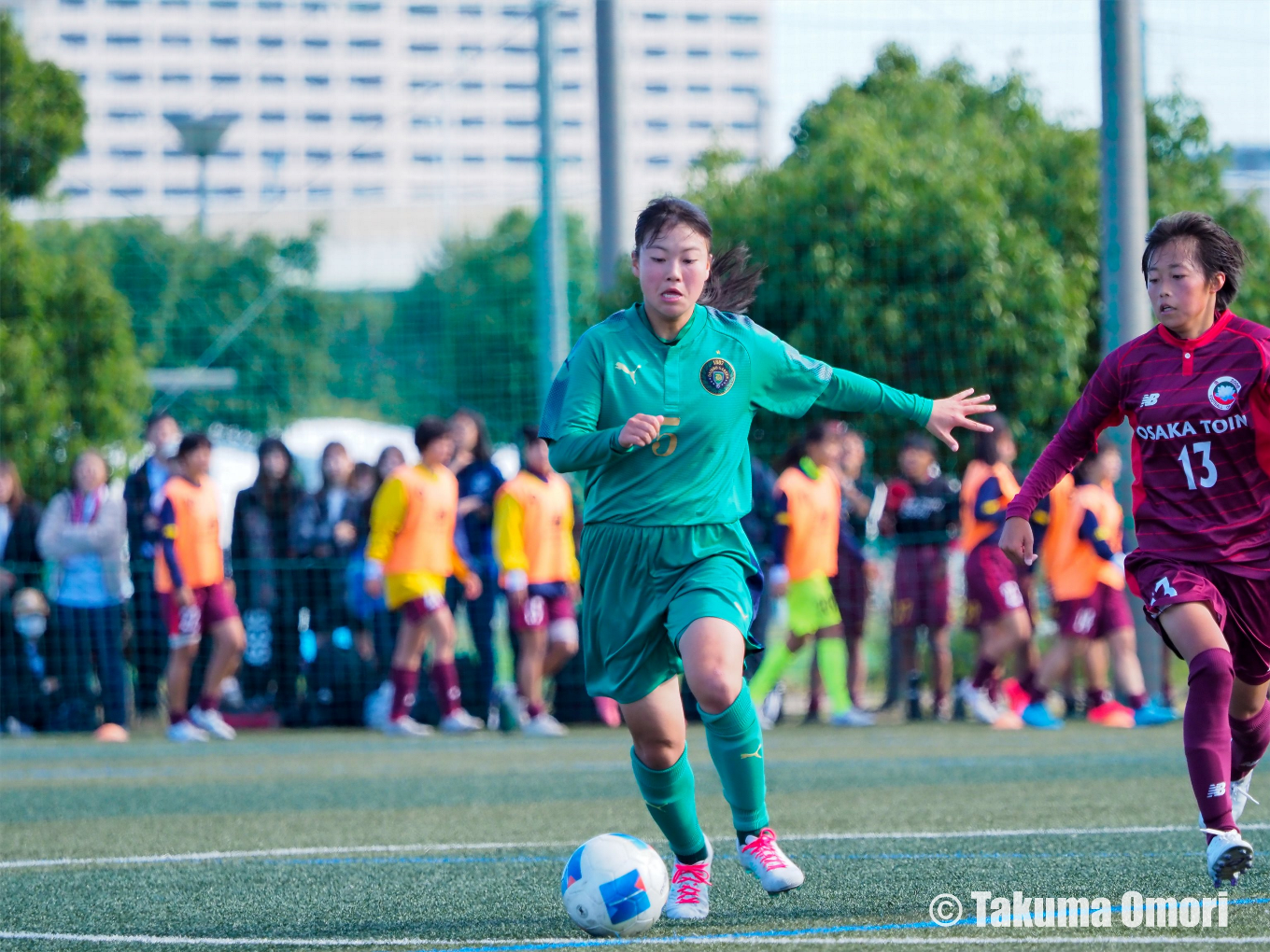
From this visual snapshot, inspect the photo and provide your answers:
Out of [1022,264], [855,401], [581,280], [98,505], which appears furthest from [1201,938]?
[581,280]

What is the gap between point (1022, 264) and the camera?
14234mm

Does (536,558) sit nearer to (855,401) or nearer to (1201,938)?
(855,401)

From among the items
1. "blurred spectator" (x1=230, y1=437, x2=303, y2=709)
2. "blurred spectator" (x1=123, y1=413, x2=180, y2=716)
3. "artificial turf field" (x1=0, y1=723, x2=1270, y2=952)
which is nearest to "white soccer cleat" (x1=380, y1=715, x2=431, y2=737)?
"artificial turf field" (x1=0, y1=723, x2=1270, y2=952)

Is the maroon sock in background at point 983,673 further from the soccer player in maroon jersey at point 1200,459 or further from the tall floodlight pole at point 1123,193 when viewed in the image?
the soccer player in maroon jersey at point 1200,459

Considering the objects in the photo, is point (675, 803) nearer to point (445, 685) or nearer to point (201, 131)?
point (445, 685)

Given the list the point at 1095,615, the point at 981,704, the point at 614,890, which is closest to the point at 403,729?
the point at 981,704

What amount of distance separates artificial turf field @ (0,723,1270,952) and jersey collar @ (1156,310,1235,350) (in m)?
1.43

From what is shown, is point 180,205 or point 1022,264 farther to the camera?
point 180,205

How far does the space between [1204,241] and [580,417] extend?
1772mm

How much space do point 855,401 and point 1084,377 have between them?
10.5 metres

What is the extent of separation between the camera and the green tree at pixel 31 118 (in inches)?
744

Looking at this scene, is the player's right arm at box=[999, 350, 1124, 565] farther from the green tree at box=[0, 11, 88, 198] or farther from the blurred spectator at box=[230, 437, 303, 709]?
the green tree at box=[0, 11, 88, 198]

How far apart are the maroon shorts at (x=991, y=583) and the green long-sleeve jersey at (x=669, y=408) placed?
7.21 meters

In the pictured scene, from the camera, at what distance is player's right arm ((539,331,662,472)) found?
14.2ft
